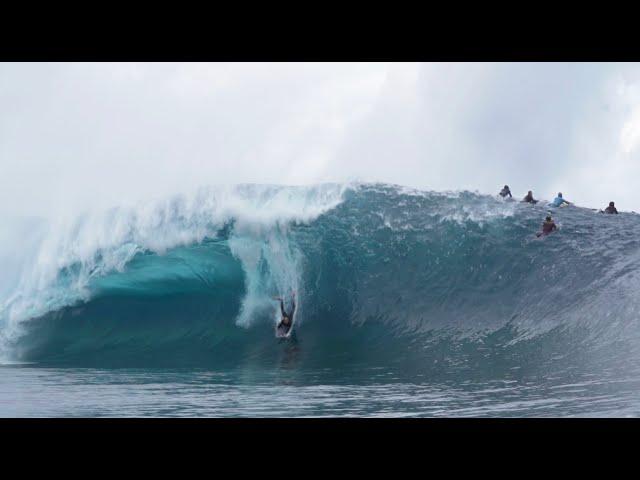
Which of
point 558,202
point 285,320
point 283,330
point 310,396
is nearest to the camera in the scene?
point 310,396

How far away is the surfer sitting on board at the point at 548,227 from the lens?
54.5ft

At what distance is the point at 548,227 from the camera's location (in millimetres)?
16625

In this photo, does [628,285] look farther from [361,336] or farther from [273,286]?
[273,286]

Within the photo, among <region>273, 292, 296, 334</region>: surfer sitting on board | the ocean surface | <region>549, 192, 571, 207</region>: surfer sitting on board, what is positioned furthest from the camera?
<region>549, 192, 571, 207</region>: surfer sitting on board

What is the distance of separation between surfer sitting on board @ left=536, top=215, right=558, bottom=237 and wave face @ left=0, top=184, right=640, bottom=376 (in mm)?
200

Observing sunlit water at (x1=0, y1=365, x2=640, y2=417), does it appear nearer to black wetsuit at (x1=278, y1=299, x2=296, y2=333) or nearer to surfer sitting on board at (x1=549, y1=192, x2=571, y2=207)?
black wetsuit at (x1=278, y1=299, x2=296, y2=333)

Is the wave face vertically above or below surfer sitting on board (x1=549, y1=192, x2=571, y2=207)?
below

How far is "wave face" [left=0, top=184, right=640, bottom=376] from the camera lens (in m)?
14.2

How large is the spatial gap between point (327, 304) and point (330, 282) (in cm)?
65

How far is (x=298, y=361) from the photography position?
44.4ft

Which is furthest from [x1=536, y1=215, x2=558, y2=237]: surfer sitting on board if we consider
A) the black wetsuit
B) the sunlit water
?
the sunlit water

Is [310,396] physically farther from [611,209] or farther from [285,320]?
[611,209]

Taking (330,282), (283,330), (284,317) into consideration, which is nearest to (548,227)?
(330,282)

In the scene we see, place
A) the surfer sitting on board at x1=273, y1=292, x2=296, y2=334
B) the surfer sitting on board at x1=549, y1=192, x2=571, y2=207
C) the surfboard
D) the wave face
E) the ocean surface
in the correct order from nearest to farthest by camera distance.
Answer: the ocean surface → the wave face → the surfboard → the surfer sitting on board at x1=273, y1=292, x2=296, y2=334 → the surfer sitting on board at x1=549, y1=192, x2=571, y2=207
